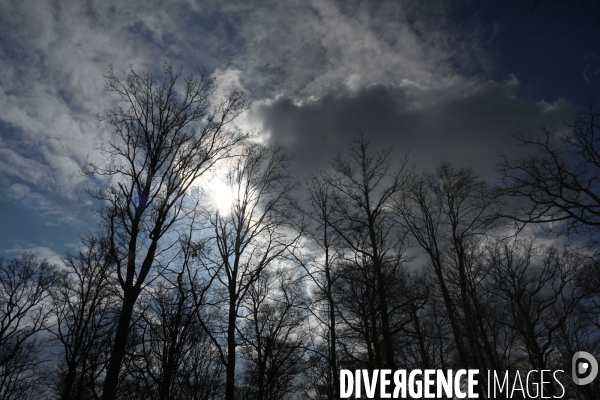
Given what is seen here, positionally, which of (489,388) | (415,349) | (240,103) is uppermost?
(240,103)

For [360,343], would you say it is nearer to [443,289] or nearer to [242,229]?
[443,289]

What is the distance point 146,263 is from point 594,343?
104 ft

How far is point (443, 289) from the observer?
1393cm

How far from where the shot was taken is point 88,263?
19672 mm

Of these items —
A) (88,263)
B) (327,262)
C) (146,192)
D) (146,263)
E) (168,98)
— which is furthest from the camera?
(88,263)

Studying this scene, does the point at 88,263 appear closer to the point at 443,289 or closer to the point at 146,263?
the point at 146,263

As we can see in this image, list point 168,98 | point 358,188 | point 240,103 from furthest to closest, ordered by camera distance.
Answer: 1. point 358,188
2. point 240,103
3. point 168,98

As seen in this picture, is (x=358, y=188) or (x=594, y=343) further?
(x=594, y=343)

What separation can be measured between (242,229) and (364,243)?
477 centimetres

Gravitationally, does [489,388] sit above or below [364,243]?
below

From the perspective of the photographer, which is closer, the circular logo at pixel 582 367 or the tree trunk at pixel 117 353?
the tree trunk at pixel 117 353

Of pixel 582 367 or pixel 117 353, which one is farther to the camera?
pixel 582 367

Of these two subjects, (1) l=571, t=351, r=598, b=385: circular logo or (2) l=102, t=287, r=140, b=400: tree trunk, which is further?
(1) l=571, t=351, r=598, b=385: circular logo

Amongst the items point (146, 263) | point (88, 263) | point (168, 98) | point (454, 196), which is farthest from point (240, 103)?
point (88, 263)
